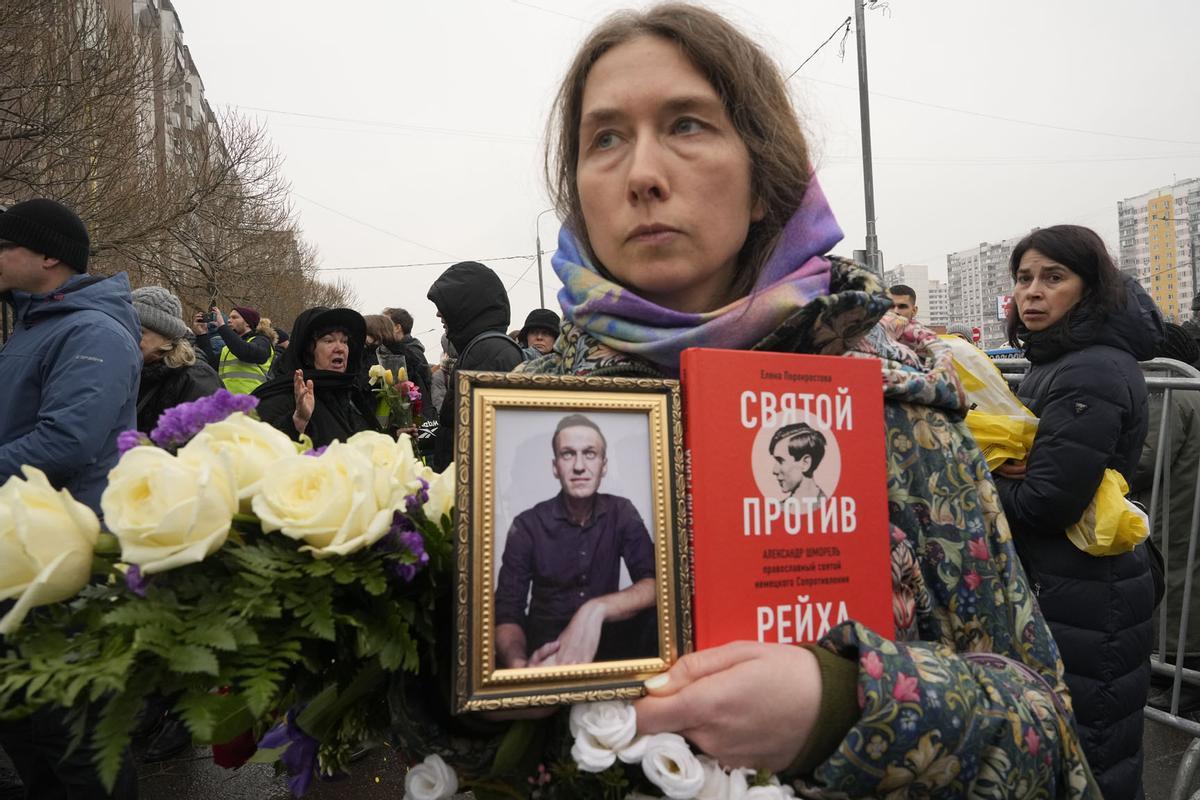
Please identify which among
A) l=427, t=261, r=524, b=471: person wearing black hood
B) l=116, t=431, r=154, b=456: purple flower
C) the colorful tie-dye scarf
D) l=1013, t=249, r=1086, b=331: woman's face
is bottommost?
l=116, t=431, r=154, b=456: purple flower

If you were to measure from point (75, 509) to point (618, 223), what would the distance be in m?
0.79

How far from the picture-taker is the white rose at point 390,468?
0.88 meters

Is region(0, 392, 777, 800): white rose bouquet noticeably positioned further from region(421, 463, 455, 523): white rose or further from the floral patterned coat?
the floral patterned coat

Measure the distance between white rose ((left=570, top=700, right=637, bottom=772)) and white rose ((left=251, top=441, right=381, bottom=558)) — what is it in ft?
0.95

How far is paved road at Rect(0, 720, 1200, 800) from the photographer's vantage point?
3.70m

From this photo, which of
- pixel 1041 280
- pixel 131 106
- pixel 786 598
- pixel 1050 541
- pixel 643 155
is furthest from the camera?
pixel 131 106

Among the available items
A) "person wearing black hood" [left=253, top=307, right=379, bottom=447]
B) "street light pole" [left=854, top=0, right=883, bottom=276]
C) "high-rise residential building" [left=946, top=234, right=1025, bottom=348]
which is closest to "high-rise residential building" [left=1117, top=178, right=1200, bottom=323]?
"high-rise residential building" [left=946, top=234, right=1025, bottom=348]

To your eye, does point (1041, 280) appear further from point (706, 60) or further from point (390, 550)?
point (390, 550)

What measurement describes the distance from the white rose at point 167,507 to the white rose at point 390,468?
0.15 meters

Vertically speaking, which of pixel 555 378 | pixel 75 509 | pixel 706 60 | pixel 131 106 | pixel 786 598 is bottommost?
pixel 786 598

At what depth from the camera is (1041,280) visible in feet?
9.88

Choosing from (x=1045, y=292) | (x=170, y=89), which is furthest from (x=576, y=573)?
(x=170, y=89)

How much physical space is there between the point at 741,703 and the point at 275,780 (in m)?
3.78

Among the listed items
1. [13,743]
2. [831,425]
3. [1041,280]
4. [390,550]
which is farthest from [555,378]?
[13,743]
